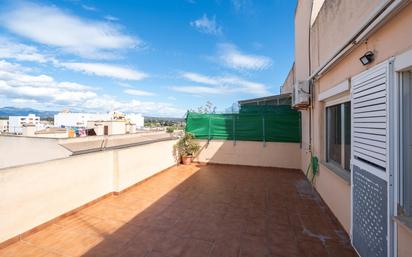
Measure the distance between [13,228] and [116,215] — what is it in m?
1.38

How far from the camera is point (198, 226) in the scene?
11.3 feet

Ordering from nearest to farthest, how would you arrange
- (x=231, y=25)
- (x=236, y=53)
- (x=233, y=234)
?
(x=233, y=234) < (x=231, y=25) < (x=236, y=53)

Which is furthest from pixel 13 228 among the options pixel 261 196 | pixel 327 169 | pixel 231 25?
pixel 231 25

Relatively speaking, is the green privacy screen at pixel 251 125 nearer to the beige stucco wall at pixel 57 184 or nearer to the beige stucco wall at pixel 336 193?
the beige stucco wall at pixel 336 193

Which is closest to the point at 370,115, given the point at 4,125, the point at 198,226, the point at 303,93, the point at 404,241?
the point at 404,241

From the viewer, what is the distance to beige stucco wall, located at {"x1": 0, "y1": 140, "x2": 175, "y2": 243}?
2.86 m

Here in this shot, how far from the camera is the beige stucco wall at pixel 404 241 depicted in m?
1.70

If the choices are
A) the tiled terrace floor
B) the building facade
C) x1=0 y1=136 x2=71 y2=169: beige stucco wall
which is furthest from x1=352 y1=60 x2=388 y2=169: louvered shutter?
x1=0 y1=136 x2=71 y2=169: beige stucco wall

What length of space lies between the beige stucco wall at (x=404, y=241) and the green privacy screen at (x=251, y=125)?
5.99m

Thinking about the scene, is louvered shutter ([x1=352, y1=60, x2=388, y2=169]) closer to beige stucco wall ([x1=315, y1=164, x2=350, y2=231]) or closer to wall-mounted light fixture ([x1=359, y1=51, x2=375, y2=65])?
wall-mounted light fixture ([x1=359, y1=51, x2=375, y2=65])

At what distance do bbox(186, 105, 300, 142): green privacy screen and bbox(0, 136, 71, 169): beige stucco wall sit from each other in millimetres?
6245

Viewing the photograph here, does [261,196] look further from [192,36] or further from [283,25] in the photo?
[192,36]

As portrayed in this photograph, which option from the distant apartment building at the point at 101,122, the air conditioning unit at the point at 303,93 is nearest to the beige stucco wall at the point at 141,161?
the air conditioning unit at the point at 303,93

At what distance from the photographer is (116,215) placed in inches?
149
